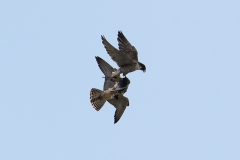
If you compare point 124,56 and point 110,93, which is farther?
point 110,93

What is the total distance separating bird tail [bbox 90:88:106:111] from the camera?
17.4 meters

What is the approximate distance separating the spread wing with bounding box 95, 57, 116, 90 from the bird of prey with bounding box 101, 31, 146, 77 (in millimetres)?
486

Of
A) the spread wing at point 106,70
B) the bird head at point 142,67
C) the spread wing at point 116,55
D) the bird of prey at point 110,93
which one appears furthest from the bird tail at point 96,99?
the bird head at point 142,67

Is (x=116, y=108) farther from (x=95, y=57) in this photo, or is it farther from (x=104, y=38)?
(x=104, y=38)

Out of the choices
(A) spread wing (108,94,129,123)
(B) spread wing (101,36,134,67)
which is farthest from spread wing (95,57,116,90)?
(B) spread wing (101,36,134,67)

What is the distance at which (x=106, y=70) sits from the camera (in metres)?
18.2

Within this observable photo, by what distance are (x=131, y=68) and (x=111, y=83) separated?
114cm

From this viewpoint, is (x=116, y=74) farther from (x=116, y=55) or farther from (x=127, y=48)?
(x=127, y=48)

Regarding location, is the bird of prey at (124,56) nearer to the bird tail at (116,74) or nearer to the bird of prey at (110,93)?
the bird tail at (116,74)

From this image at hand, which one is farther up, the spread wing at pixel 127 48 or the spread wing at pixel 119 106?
the spread wing at pixel 127 48

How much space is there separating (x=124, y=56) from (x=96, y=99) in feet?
5.22

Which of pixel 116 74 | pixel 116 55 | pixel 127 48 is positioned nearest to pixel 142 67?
pixel 116 74

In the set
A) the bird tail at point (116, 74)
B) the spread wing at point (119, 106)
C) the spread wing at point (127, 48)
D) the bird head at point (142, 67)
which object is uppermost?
the spread wing at point (127, 48)

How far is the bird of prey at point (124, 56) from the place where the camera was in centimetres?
1645
